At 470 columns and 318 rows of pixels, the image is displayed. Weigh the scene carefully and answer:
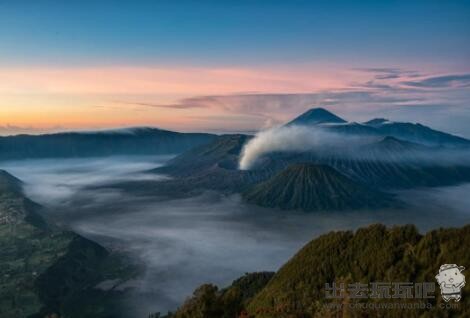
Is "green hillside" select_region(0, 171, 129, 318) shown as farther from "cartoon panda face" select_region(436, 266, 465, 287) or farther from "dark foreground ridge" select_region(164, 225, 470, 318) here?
"cartoon panda face" select_region(436, 266, 465, 287)

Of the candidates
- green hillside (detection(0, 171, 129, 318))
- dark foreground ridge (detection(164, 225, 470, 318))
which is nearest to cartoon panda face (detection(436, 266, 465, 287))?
dark foreground ridge (detection(164, 225, 470, 318))

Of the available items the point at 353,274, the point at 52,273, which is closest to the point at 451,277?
the point at 353,274

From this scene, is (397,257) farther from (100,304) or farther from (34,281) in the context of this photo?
(34,281)

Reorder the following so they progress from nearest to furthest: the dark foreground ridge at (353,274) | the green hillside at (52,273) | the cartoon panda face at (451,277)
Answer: the cartoon panda face at (451,277), the dark foreground ridge at (353,274), the green hillside at (52,273)

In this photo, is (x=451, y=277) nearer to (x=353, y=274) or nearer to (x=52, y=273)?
(x=353, y=274)

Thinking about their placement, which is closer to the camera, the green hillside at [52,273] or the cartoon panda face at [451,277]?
the cartoon panda face at [451,277]

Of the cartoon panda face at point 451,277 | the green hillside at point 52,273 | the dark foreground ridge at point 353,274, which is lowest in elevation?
the green hillside at point 52,273

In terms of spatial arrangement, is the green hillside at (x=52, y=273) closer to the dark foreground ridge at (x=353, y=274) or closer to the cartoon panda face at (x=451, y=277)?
the dark foreground ridge at (x=353, y=274)

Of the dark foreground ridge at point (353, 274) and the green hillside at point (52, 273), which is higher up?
the dark foreground ridge at point (353, 274)

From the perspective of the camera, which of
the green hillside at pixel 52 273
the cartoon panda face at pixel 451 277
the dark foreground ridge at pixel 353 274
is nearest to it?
the cartoon panda face at pixel 451 277

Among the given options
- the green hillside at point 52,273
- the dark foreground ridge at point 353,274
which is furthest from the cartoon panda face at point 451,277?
the green hillside at point 52,273
